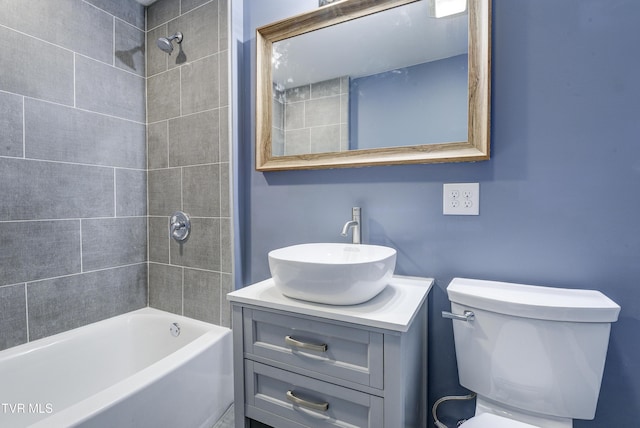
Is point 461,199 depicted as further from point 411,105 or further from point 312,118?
point 312,118

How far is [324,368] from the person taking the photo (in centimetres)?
96

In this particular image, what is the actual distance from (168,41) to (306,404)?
6.58 ft

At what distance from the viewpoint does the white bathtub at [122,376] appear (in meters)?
1.11

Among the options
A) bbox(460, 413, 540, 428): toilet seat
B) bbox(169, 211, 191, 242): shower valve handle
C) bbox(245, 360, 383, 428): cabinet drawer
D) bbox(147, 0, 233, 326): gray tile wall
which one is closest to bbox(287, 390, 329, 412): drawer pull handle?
bbox(245, 360, 383, 428): cabinet drawer

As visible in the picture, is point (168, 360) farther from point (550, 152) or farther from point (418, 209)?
point (550, 152)

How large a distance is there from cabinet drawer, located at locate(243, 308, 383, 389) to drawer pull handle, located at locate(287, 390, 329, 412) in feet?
0.34

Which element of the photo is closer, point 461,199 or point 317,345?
point 317,345

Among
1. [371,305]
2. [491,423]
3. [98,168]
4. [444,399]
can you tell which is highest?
[98,168]

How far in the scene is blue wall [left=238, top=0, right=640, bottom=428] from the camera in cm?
97

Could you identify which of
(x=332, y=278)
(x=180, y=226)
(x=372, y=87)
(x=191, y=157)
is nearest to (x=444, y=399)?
(x=332, y=278)

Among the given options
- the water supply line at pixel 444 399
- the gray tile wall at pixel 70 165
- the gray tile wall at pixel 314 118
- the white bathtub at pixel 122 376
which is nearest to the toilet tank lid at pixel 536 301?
the water supply line at pixel 444 399

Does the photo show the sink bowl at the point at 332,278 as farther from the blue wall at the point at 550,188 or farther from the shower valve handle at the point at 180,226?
the shower valve handle at the point at 180,226

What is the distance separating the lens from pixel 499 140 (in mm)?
1124

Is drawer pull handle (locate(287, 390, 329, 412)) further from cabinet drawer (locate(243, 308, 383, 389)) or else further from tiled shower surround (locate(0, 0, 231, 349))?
tiled shower surround (locate(0, 0, 231, 349))
